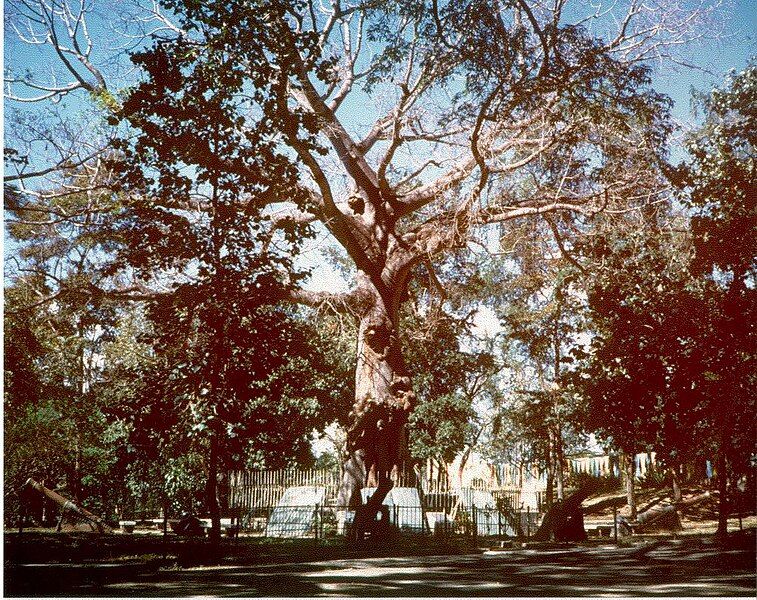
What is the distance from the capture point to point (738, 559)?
8867 millimetres

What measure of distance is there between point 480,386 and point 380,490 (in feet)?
62.4

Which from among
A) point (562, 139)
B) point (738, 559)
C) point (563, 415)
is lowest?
point (738, 559)

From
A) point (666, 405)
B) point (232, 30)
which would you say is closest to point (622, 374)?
point (666, 405)

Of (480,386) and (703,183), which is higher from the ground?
(703,183)

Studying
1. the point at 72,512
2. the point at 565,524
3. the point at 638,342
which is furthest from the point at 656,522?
the point at 72,512

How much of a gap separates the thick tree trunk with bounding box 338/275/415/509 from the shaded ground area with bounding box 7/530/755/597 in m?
3.59

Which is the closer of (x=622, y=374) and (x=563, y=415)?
(x=622, y=374)

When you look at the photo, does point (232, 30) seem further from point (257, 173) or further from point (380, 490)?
point (380, 490)

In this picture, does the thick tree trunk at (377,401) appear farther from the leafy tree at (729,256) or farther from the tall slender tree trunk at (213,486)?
the leafy tree at (729,256)

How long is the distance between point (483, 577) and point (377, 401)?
6355mm

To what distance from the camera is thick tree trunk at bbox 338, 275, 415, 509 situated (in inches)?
541

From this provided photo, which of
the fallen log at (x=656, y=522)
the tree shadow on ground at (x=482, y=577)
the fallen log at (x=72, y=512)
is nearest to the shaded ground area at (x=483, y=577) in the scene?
the tree shadow on ground at (x=482, y=577)

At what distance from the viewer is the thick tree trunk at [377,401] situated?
45.1 ft

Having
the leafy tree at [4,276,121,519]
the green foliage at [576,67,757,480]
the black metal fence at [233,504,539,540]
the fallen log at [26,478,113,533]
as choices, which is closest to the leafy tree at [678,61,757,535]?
the green foliage at [576,67,757,480]
